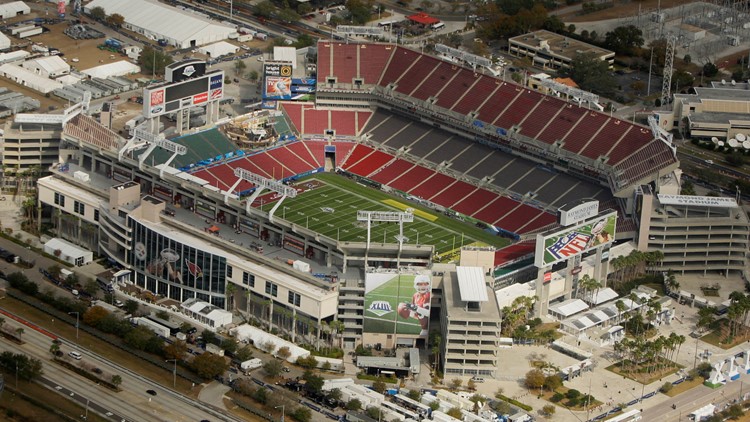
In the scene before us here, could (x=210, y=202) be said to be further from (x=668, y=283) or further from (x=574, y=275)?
(x=668, y=283)

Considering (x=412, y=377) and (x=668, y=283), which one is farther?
(x=668, y=283)

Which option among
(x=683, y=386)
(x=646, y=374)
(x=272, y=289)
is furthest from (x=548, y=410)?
(x=272, y=289)

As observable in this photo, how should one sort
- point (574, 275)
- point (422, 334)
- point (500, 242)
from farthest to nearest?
point (500, 242) → point (574, 275) → point (422, 334)

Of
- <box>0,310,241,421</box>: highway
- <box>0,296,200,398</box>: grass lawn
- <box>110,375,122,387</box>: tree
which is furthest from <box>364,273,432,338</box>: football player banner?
<box>110,375,122,387</box>: tree

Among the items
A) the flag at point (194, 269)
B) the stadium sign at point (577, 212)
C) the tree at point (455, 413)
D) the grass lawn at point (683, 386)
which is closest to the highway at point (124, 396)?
the flag at point (194, 269)

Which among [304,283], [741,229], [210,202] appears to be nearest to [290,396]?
[304,283]

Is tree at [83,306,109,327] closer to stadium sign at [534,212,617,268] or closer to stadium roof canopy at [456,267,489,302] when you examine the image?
stadium roof canopy at [456,267,489,302]

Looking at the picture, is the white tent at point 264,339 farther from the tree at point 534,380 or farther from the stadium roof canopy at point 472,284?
the tree at point 534,380
